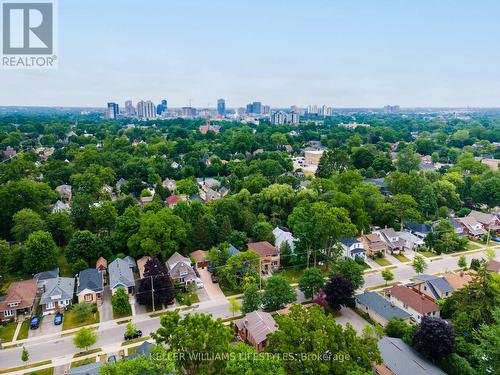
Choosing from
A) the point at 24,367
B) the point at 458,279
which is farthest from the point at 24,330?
the point at 458,279

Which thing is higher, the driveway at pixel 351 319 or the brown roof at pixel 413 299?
the brown roof at pixel 413 299

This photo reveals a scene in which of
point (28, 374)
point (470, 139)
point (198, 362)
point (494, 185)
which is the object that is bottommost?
point (28, 374)

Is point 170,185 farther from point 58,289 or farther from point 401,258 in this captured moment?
point 401,258

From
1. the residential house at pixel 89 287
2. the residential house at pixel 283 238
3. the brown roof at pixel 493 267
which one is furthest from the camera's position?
the residential house at pixel 283 238

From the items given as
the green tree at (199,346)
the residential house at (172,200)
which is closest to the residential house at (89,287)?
the green tree at (199,346)

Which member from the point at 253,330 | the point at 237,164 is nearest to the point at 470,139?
the point at 237,164

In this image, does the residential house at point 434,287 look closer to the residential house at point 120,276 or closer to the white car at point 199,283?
the white car at point 199,283

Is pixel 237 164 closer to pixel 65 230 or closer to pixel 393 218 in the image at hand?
pixel 393 218
